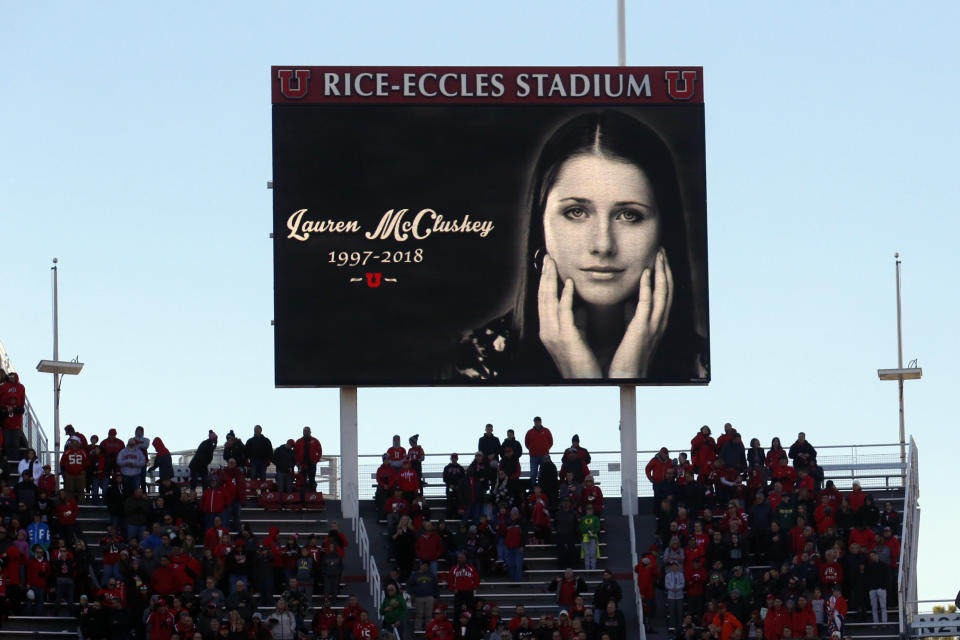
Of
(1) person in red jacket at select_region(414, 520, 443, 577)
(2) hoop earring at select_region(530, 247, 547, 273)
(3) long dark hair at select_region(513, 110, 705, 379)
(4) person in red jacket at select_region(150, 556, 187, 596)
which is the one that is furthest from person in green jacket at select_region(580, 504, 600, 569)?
(4) person in red jacket at select_region(150, 556, 187, 596)

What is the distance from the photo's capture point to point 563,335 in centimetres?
4084

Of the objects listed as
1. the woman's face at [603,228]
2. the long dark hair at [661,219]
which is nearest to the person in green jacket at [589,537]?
the long dark hair at [661,219]

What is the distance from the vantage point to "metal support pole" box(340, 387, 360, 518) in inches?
1631

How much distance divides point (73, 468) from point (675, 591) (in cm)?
1083

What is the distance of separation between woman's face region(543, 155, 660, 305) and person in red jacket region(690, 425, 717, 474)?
2.76 m

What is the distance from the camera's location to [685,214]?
41156mm

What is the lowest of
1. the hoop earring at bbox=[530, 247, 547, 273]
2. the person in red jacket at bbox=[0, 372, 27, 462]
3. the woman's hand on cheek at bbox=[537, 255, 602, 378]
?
the person in red jacket at bbox=[0, 372, 27, 462]


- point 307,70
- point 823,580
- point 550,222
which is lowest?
point 823,580

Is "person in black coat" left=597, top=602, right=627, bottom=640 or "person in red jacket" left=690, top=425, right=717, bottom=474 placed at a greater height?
"person in red jacket" left=690, top=425, right=717, bottom=474

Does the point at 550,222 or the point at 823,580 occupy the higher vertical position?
the point at 550,222

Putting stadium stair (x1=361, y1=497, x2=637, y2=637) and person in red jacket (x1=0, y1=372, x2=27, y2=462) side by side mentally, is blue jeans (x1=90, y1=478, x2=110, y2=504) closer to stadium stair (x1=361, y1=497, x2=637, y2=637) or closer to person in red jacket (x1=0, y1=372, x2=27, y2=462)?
person in red jacket (x1=0, y1=372, x2=27, y2=462)

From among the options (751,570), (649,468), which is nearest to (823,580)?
(751,570)

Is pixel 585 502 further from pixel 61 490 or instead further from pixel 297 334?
pixel 61 490

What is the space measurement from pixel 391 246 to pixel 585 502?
18.4ft
